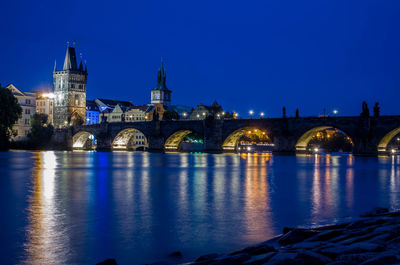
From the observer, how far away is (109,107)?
16925 cm

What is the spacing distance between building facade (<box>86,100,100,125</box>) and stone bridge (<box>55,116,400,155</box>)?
4920 cm

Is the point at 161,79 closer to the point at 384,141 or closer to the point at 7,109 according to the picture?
the point at 7,109

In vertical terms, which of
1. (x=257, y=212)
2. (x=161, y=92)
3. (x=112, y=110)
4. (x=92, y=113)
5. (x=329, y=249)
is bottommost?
(x=257, y=212)

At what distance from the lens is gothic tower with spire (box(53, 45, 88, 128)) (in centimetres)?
13462

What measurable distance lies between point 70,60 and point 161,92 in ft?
141

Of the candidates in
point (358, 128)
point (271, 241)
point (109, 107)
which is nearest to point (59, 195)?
point (271, 241)

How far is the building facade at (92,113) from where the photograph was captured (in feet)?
525

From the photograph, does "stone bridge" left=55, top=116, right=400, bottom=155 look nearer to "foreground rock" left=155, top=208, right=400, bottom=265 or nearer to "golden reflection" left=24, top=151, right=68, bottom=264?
"golden reflection" left=24, top=151, right=68, bottom=264

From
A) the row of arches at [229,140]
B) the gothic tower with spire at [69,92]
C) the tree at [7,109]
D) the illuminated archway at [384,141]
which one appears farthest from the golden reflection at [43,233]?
the gothic tower with spire at [69,92]

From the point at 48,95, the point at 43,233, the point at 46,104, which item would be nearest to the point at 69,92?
the point at 48,95

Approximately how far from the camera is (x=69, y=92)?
13600cm

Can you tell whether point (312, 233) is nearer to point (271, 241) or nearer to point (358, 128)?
point (271, 241)

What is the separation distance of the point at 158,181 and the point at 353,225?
56.3ft

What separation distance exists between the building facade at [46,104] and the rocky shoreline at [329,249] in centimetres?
13719
